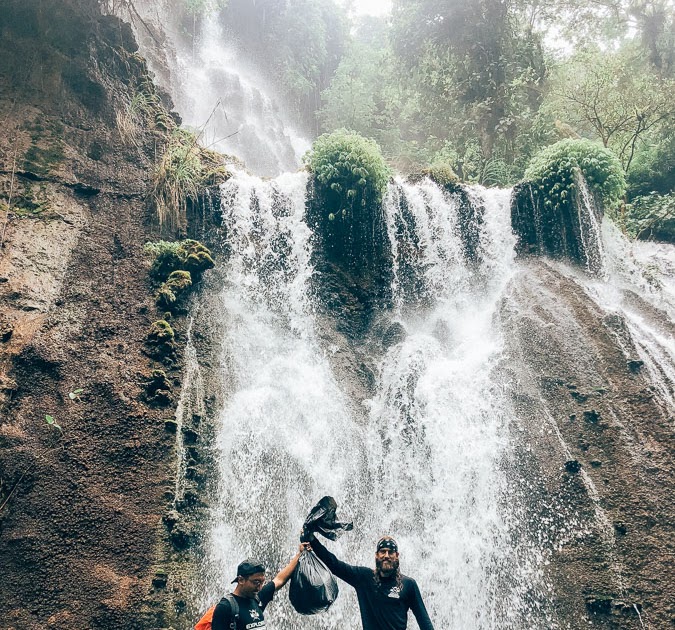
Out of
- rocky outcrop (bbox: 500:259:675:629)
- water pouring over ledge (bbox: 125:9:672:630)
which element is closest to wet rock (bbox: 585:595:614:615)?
rocky outcrop (bbox: 500:259:675:629)

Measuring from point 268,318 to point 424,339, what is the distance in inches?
129

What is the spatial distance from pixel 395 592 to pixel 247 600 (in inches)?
39.4

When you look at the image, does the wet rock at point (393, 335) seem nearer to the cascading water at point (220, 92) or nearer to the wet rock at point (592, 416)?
the wet rock at point (592, 416)

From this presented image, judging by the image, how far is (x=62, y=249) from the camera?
7.92m

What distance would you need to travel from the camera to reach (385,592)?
332cm

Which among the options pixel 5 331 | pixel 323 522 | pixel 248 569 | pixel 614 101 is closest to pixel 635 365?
pixel 323 522

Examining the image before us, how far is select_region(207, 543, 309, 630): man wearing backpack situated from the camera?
3105 mm

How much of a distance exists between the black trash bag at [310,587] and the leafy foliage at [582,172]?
10242 millimetres

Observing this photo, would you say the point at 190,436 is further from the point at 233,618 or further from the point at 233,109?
the point at 233,109

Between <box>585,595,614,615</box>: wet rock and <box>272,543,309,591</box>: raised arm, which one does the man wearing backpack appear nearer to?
<box>272,543,309,591</box>: raised arm

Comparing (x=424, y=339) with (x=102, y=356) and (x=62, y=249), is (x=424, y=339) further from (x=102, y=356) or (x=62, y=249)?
(x=62, y=249)

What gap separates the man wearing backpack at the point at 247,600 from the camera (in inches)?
122

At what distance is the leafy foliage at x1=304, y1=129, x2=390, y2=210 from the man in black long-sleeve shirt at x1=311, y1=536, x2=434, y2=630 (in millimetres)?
8583

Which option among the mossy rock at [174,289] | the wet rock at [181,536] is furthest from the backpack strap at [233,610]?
the mossy rock at [174,289]
